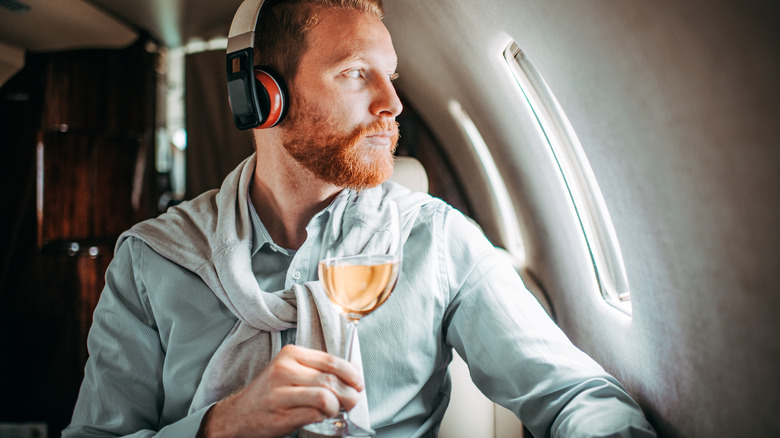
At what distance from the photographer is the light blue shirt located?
1.16 meters

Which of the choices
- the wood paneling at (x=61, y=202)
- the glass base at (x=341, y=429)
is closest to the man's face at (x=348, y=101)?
the glass base at (x=341, y=429)

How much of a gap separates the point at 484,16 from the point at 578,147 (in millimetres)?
480

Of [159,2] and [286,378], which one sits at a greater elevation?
[159,2]

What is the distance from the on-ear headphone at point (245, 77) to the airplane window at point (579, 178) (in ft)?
2.51

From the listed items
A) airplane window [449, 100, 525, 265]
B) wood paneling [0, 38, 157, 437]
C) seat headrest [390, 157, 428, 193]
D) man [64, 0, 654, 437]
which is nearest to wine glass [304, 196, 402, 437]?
man [64, 0, 654, 437]

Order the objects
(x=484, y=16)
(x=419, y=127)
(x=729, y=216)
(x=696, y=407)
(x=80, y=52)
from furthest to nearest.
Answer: (x=80, y=52), (x=419, y=127), (x=484, y=16), (x=696, y=407), (x=729, y=216)

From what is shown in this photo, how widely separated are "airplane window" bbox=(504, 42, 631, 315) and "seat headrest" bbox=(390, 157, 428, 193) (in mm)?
543

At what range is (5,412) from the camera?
3.46m

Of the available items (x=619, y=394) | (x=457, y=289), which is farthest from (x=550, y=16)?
(x=619, y=394)

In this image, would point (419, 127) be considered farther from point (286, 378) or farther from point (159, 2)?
point (286, 378)

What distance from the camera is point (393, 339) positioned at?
1.25 m

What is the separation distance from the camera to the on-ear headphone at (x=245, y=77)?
1219 millimetres

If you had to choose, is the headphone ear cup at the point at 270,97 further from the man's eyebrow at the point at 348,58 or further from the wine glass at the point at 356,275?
the wine glass at the point at 356,275

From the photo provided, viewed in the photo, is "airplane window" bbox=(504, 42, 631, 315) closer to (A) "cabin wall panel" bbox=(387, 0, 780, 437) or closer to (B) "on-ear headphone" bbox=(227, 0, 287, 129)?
(A) "cabin wall panel" bbox=(387, 0, 780, 437)
